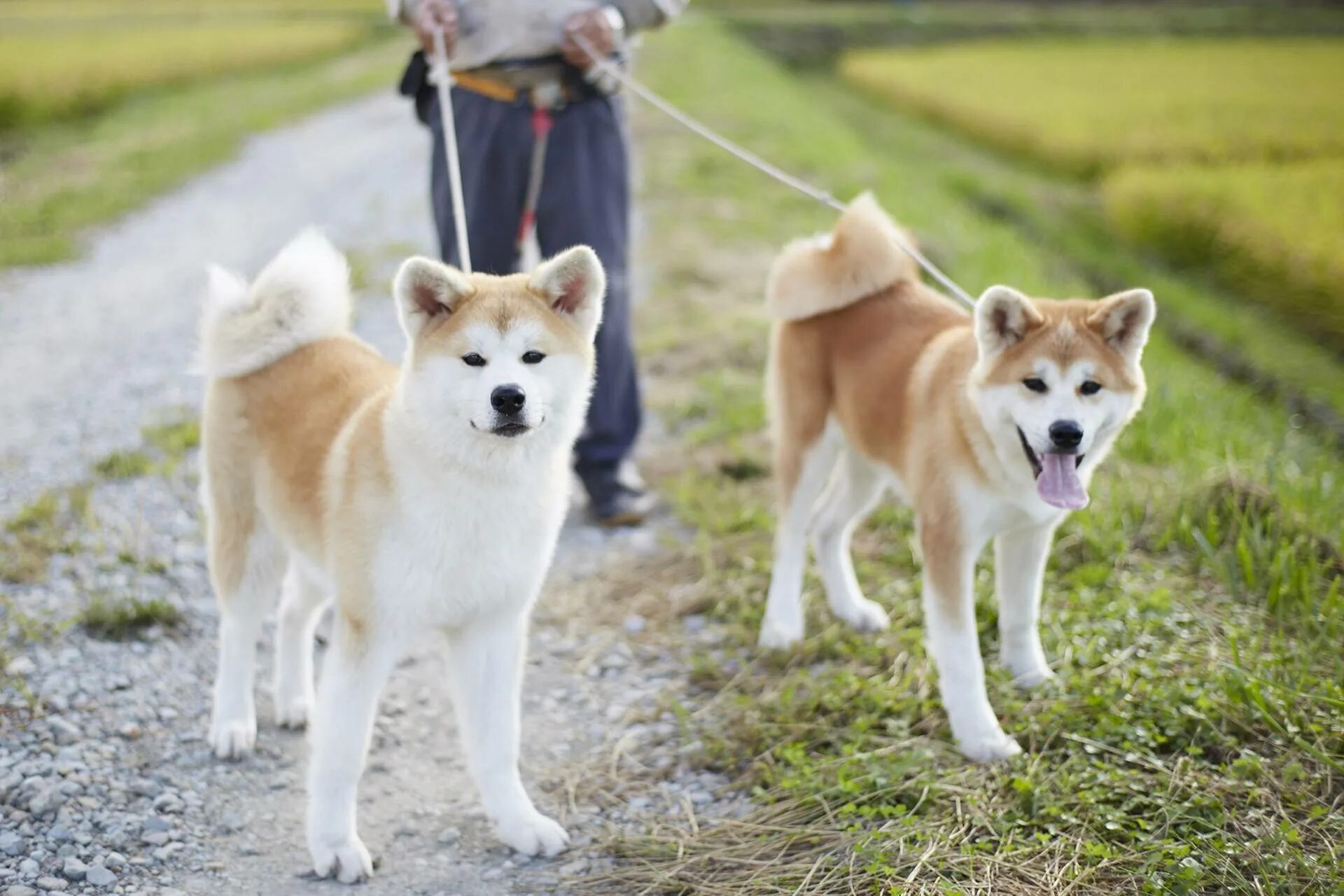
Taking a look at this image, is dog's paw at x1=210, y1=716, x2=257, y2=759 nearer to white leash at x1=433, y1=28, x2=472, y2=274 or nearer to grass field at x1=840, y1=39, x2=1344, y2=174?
white leash at x1=433, y1=28, x2=472, y2=274

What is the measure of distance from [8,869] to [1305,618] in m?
3.86

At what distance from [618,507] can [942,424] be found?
1943 millimetres

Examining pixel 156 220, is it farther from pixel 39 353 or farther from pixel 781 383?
pixel 781 383

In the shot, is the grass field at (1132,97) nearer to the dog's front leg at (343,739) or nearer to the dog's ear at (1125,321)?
the dog's ear at (1125,321)

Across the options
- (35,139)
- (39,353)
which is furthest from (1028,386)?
(35,139)

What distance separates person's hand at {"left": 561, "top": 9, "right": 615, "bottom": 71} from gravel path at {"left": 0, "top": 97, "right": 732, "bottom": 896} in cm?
203

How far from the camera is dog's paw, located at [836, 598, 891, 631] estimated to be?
14.1 feet

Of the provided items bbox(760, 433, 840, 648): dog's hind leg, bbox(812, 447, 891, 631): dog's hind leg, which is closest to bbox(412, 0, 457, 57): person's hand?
bbox(760, 433, 840, 648): dog's hind leg

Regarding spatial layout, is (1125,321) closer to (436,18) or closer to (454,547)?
(454,547)

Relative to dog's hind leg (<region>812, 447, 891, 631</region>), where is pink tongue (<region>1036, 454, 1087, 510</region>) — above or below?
above

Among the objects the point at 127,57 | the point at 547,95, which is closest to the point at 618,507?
the point at 547,95

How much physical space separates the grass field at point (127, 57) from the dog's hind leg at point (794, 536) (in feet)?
46.8

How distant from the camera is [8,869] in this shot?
115 inches

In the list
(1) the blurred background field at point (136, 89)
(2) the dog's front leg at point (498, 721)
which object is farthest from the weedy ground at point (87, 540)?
(1) the blurred background field at point (136, 89)
